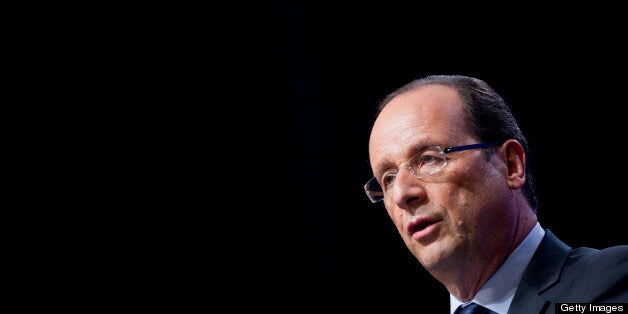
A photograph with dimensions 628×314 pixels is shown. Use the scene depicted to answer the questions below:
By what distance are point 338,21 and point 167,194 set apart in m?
1.50

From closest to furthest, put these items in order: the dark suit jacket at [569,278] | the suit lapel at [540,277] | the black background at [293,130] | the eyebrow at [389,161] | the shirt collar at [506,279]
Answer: the dark suit jacket at [569,278] → the suit lapel at [540,277] → the shirt collar at [506,279] → the eyebrow at [389,161] → the black background at [293,130]

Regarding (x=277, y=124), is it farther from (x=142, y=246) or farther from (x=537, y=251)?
(x=537, y=251)

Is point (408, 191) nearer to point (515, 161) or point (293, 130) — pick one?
point (515, 161)

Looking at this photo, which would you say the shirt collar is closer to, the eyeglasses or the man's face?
the man's face

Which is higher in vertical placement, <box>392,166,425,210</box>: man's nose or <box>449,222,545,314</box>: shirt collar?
<box>392,166,425,210</box>: man's nose

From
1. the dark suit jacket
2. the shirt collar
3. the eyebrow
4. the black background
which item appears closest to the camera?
the dark suit jacket

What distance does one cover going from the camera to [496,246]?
173cm

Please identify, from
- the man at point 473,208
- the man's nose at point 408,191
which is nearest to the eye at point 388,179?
the man at point 473,208

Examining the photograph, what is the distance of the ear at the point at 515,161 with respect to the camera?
1836mm

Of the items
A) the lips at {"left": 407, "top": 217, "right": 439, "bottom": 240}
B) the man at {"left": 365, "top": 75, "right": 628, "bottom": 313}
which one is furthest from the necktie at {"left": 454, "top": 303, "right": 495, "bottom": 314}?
the lips at {"left": 407, "top": 217, "right": 439, "bottom": 240}

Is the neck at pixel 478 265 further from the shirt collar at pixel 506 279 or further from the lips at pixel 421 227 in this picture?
the lips at pixel 421 227

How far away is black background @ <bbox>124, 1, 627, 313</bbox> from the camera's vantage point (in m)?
2.82

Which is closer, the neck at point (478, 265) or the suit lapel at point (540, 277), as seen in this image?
the suit lapel at point (540, 277)

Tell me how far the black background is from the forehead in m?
1.03
